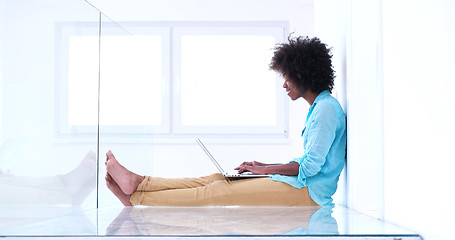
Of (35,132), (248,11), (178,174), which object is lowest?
(178,174)

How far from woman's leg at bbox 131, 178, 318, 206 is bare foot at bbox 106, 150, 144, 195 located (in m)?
0.05

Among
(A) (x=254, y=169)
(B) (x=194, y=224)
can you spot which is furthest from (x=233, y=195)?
(B) (x=194, y=224)

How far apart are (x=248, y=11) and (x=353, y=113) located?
108 inches

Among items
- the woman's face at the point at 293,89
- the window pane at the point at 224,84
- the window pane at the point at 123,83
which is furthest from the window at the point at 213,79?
the woman's face at the point at 293,89

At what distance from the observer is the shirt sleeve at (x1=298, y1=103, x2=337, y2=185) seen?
99.5 inches

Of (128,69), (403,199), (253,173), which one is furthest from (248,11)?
(403,199)

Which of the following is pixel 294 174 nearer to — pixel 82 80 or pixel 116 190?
pixel 116 190

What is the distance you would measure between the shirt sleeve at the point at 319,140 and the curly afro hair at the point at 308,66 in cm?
26

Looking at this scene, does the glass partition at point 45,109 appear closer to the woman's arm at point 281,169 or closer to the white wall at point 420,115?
the woman's arm at point 281,169

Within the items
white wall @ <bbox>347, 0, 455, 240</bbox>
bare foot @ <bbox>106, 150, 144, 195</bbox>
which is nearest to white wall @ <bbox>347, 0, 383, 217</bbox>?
white wall @ <bbox>347, 0, 455, 240</bbox>

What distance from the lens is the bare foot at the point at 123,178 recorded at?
8.79 feet

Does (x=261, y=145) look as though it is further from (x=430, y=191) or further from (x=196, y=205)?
(x=430, y=191)

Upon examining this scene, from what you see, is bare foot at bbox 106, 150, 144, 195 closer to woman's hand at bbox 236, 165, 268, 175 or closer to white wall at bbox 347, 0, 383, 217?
woman's hand at bbox 236, 165, 268, 175

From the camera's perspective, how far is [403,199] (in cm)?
186
